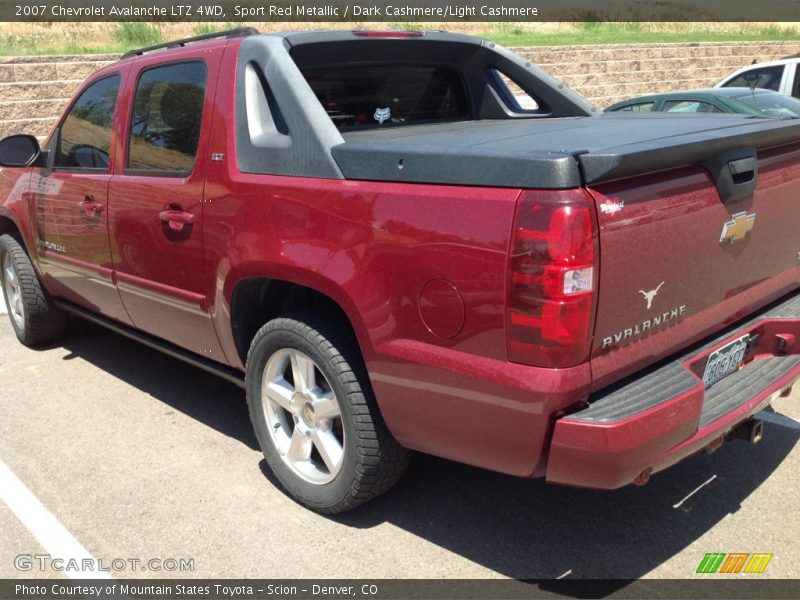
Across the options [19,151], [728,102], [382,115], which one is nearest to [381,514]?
[382,115]

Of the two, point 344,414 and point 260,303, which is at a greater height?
point 260,303

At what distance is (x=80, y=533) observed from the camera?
335 cm

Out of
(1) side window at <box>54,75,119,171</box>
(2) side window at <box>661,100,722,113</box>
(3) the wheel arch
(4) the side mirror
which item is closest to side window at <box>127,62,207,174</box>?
(1) side window at <box>54,75,119,171</box>

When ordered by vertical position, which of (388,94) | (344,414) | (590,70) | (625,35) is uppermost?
(388,94)

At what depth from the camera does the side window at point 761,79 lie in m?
11.5

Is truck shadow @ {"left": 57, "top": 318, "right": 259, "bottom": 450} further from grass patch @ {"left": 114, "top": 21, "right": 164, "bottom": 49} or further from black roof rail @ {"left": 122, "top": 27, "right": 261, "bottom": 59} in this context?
grass patch @ {"left": 114, "top": 21, "right": 164, "bottom": 49}

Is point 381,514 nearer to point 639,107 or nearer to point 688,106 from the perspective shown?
point 688,106

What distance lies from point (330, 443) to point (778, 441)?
224cm

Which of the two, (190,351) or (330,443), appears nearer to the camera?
(330,443)

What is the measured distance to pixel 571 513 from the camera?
11.0 feet

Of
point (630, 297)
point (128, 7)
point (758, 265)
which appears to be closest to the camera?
point (630, 297)

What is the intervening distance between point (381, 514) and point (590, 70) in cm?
1720

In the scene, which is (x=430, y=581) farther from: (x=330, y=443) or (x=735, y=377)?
(x=735, y=377)

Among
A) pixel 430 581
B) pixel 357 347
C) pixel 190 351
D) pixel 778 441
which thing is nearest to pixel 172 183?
pixel 190 351
